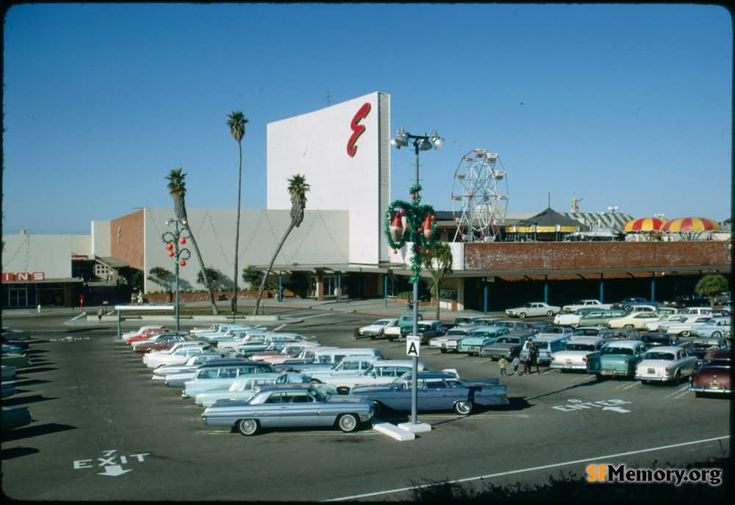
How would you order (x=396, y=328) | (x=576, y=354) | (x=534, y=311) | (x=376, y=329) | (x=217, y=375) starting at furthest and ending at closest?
(x=534, y=311)
(x=376, y=329)
(x=396, y=328)
(x=576, y=354)
(x=217, y=375)

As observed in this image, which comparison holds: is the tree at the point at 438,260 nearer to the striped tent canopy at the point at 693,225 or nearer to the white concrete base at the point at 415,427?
the white concrete base at the point at 415,427

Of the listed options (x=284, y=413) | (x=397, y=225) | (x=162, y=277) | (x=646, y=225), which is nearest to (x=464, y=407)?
(x=284, y=413)

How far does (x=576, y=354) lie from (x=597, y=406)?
6.73 metres

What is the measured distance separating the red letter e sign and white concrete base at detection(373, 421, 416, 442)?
6049 cm

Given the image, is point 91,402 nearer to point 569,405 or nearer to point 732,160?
point 569,405

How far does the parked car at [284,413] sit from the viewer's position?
65.2ft

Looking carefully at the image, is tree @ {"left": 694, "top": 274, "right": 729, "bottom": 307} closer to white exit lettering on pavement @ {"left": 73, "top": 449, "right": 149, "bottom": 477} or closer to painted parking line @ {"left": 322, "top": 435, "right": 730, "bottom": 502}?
painted parking line @ {"left": 322, "top": 435, "right": 730, "bottom": 502}

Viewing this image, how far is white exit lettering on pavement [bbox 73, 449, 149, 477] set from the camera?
16.3 metres

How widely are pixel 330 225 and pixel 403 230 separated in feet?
199

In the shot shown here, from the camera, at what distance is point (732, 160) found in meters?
7.01

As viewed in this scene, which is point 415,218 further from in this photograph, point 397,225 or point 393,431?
point 393,431

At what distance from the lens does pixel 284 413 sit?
65.5 ft

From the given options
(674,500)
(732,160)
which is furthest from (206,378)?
(732,160)

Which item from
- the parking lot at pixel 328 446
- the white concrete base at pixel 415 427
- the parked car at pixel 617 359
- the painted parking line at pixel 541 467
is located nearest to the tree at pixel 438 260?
the parked car at pixel 617 359
